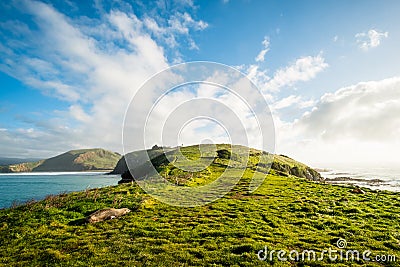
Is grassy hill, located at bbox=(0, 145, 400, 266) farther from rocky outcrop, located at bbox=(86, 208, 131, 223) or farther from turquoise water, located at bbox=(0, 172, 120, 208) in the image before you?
turquoise water, located at bbox=(0, 172, 120, 208)

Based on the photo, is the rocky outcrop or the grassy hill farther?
the rocky outcrop

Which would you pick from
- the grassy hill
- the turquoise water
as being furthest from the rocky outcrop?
the turquoise water

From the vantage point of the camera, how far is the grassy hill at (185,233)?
563 inches

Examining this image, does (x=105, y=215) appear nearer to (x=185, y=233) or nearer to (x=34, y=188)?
(x=185, y=233)

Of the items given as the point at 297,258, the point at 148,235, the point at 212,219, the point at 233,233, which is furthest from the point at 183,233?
the point at 297,258

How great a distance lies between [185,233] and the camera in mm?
18766

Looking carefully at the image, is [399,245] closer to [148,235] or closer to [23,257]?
[148,235]

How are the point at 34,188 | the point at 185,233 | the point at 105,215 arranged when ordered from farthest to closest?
the point at 34,188 < the point at 105,215 < the point at 185,233

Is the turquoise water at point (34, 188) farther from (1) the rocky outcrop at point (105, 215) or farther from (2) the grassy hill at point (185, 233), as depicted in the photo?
(1) the rocky outcrop at point (105, 215)

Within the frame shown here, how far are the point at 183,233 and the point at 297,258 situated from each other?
8.41 metres

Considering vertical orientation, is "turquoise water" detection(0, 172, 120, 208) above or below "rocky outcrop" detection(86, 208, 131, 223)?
below

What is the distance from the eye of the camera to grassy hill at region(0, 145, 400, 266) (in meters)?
14.3

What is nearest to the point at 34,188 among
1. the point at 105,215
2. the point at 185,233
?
the point at 105,215

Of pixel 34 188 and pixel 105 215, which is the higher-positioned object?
pixel 105 215
